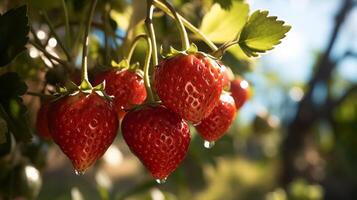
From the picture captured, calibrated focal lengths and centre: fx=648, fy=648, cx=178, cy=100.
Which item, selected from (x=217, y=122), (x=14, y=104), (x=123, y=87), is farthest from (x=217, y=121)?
(x=14, y=104)

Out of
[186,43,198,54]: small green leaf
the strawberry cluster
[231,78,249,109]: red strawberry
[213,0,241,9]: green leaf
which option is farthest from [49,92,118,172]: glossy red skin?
[231,78,249,109]: red strawberry

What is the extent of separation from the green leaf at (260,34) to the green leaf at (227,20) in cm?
18

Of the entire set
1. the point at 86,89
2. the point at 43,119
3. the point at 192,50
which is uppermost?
the point at 192,50

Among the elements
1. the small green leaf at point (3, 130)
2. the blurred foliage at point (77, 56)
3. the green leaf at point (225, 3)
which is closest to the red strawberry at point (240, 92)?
the blurred foliage at point (77, 56)

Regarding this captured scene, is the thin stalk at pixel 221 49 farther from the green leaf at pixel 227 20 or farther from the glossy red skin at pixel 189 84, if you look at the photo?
the green leaf at pixel 227 20

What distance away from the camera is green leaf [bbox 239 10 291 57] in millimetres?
846

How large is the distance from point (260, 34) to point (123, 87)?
19cm

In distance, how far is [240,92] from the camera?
1.11 meters

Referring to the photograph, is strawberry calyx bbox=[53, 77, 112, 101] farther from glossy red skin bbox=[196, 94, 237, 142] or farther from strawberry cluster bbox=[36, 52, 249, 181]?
glossy red skin bbox=[196, 94, 237, 142]

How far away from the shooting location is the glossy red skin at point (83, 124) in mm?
771

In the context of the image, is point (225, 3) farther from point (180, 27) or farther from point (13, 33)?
point (13, 33)

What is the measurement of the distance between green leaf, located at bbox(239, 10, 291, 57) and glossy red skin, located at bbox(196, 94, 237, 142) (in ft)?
0.25

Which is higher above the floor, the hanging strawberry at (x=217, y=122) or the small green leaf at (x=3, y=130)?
the hanging strawberry at (x=217, y=122)

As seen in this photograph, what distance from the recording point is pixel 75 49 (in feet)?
3.37
